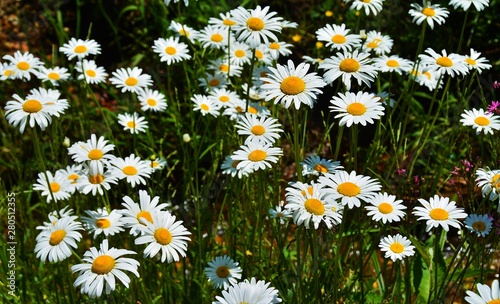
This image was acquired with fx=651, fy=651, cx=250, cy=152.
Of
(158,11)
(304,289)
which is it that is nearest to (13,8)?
(158,11)

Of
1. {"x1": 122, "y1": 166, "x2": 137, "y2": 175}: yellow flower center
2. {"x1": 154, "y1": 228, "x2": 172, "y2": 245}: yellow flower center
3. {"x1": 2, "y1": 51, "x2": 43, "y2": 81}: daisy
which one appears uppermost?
{"x1": 2, "y1": 51, "x2": 43, "y2": 81}: daisy

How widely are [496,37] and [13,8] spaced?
364 centimetres

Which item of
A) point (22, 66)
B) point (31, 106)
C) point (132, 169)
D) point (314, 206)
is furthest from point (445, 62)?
point (22, 66)

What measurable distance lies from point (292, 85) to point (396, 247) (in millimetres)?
680

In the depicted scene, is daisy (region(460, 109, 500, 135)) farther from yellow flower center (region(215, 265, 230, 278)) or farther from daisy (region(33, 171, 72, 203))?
daisy (region(33, 171, 72, 203))

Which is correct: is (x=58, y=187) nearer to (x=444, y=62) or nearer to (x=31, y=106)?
(x=31, y=106)

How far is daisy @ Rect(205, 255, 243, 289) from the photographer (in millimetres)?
2371

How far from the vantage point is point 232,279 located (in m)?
2.34

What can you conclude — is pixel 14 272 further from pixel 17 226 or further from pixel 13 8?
pixel 13 8

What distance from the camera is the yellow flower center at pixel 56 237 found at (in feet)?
6.68

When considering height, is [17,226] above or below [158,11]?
below

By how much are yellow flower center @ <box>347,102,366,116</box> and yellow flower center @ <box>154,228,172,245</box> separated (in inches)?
27.7

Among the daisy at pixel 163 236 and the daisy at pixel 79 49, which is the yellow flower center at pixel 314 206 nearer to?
the daisy at pixel 163 236

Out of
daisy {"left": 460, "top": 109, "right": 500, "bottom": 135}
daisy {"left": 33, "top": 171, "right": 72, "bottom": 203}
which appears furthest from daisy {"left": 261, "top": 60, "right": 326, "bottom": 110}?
daisy {"left": 33, "top": 171, "right": 72, "bottom": 203}
